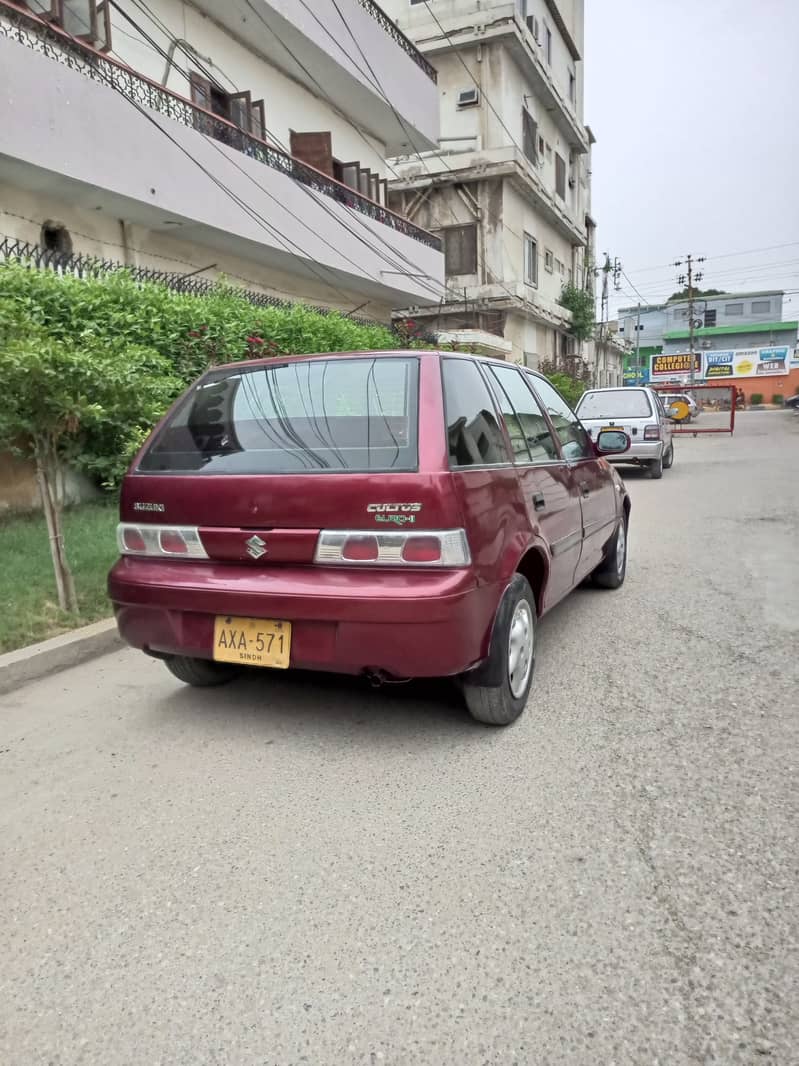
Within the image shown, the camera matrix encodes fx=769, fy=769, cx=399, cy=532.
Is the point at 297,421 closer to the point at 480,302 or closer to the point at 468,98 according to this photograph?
the point at 480,302

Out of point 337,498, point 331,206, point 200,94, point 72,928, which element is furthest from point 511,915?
point 331,206

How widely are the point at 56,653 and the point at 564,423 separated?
338cm

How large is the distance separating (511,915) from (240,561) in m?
1.75

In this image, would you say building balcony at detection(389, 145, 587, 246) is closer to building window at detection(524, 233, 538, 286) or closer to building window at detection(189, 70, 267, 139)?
building window at detection(524, 233, 538, 286)

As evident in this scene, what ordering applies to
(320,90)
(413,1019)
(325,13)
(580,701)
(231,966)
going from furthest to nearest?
(320,90) < (325,13) < (580,701) < (231,966) < (413,1019)

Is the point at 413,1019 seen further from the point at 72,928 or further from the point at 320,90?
the point at 320,90

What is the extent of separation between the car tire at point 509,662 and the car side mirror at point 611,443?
2222 mm

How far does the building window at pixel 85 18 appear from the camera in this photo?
34.6ft

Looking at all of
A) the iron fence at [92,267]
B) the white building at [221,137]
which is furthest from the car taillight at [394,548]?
the white building at [221,137]

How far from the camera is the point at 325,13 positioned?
1505 cm

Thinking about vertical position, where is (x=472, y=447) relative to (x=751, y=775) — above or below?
above

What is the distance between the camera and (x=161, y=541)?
345 cm

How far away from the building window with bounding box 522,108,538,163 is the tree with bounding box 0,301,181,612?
2660 centimetres

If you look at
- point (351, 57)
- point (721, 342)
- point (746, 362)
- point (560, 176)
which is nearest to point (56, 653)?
point (351, 57)
